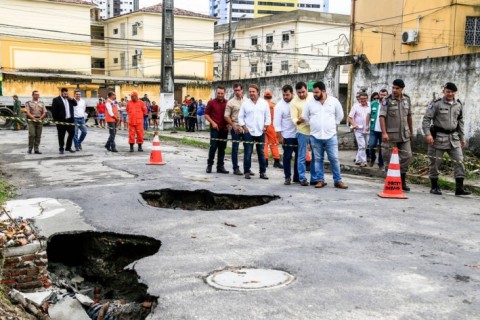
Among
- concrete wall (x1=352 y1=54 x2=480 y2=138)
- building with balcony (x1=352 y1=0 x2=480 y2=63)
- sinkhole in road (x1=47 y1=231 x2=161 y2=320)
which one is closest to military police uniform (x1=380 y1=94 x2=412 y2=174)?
concrete wall (x1=352 y1=54 x2=480 y2=138)

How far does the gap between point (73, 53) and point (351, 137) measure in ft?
123

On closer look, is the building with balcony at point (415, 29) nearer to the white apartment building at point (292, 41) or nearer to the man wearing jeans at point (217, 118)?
the man wearing jeans at point (217, 118)

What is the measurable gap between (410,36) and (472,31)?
2.85 metres

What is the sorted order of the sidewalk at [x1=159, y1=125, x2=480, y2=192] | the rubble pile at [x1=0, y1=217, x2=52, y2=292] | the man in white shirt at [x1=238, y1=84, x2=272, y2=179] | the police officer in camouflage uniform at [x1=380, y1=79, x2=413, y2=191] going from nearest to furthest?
the rubble pile at [x1=0, y1=217, x2=52, y2=292] < the police officer in camouflage uniform at [x1=380, y1=79, x2=413, y2=191] < the man in white shirt at [x1=238, y1=84, x2=272, y2=179] < the sidewalk at [x1=159, y1=125, x2=480, y2=192]

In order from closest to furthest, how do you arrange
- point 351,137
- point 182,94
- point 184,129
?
1. point 351,137
2. point 184,129
3. point 182,94

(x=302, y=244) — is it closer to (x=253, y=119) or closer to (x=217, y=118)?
(x=253, y=119)

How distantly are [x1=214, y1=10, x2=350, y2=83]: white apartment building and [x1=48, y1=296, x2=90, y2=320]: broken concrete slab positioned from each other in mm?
44972

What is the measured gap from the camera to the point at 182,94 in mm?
42250

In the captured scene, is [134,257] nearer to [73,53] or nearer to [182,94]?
[182,94]

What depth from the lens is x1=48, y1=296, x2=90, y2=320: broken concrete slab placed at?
381cm

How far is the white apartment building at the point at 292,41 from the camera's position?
162 ft

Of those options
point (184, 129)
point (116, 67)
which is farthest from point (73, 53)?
point (184, 129)

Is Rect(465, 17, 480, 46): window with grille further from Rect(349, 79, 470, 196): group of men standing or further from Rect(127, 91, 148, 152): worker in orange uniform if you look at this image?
Rect(349, 79, 470, 196): group of men standing

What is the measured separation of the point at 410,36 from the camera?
25.0 metres
